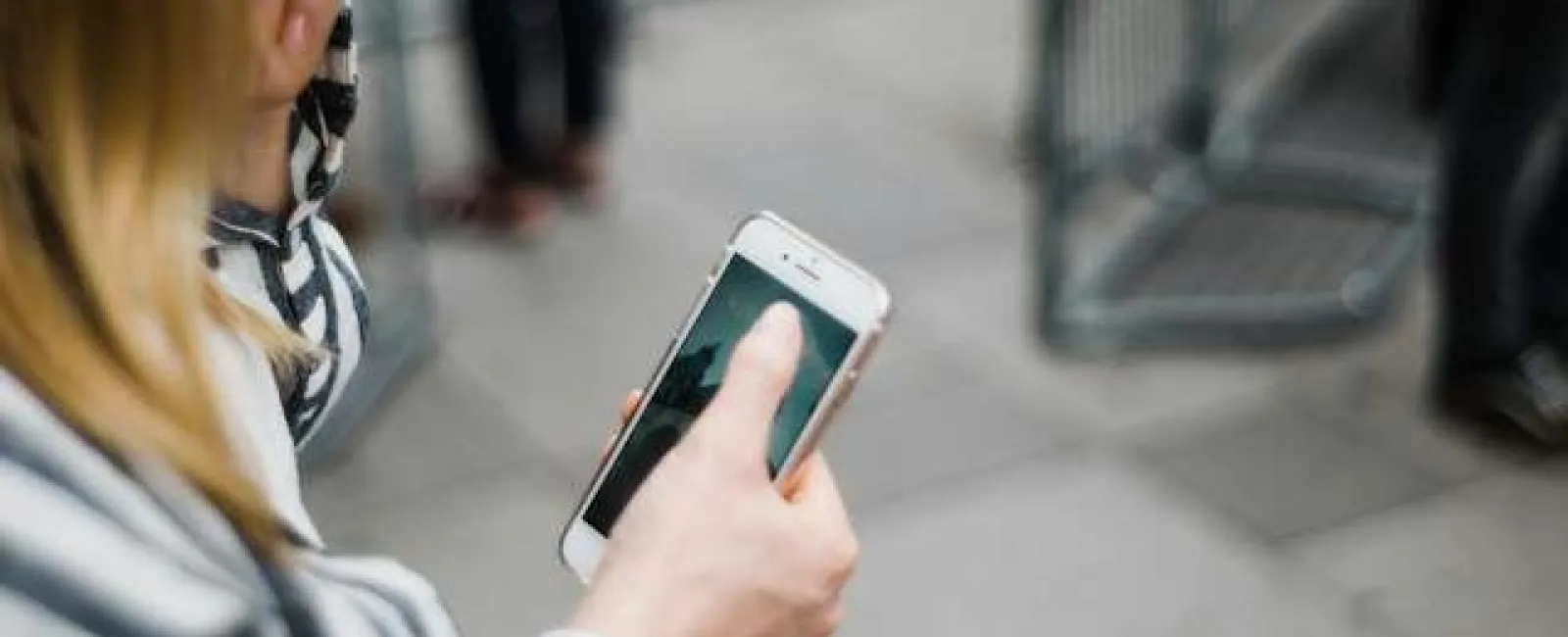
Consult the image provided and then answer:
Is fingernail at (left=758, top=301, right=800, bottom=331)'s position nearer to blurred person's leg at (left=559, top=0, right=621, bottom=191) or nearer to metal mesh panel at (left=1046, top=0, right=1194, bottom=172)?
metal mesh panel at (left=1046, top=0, right=1194, bottom=172)

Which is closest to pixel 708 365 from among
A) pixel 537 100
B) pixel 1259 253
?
pixel 1259 253

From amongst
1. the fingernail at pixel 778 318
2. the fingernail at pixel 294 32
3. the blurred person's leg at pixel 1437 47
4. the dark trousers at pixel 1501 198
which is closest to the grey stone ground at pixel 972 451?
the dark trousers at pixel 1501 198

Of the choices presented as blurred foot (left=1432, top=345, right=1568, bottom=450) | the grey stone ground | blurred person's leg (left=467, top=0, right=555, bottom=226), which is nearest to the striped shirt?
the grey stone ground

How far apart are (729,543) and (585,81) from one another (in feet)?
8.23

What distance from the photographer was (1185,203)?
11.0ft

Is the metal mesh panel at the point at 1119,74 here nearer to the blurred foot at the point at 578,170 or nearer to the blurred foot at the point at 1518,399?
the blurred foot at the point at 1518,399

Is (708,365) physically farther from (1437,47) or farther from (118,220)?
(1437,47)

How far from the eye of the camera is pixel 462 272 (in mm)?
3270

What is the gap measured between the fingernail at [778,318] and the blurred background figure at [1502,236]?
1.76 m

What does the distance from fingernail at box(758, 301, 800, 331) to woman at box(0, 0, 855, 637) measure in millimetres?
210

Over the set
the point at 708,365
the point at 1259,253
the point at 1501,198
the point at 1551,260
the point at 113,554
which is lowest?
the point at 1259,253

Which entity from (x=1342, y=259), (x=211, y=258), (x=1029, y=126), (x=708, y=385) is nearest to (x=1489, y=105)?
(x=1342, y=259)

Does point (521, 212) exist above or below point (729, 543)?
below

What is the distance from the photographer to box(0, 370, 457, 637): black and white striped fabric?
2.22ft
